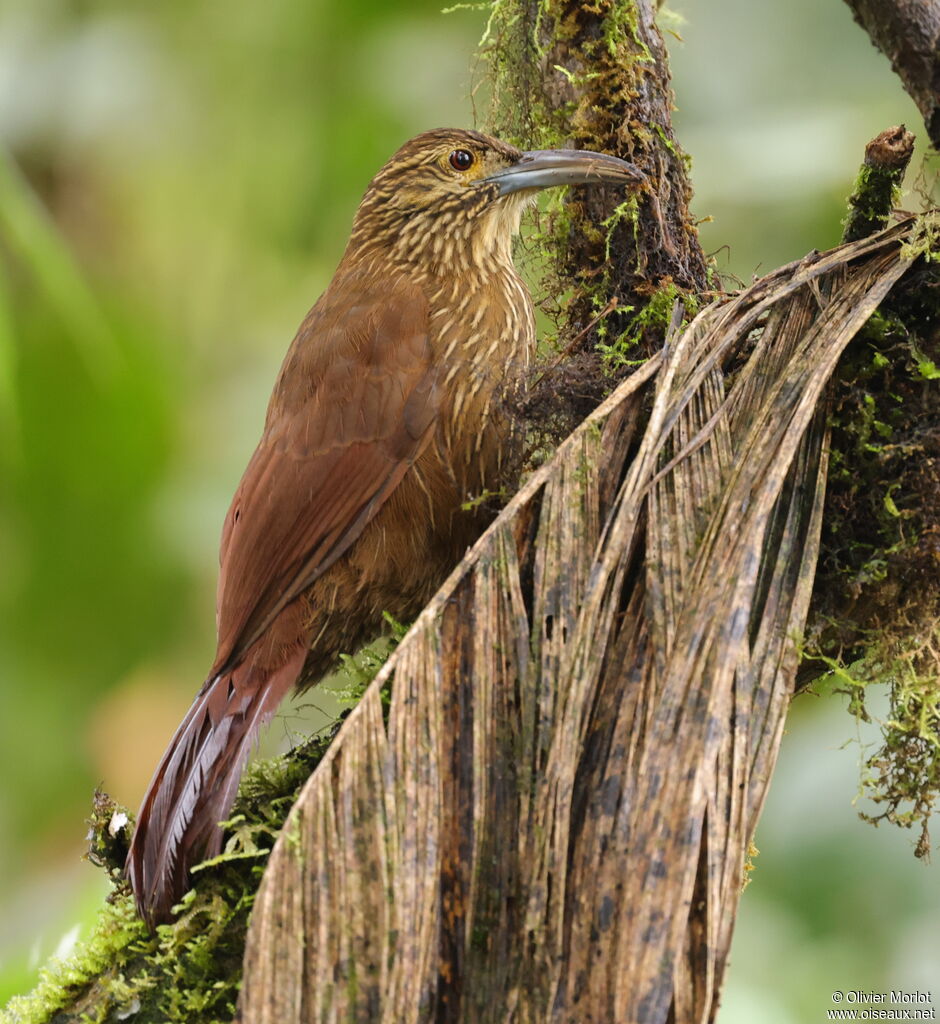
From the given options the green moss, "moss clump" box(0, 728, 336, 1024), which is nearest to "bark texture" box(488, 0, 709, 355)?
the green moss

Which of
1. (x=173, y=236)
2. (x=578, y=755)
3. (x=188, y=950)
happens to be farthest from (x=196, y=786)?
(x=173, y=236)

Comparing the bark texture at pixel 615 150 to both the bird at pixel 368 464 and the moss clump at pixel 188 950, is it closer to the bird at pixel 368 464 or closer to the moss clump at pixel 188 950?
the bird at pixel 368 464

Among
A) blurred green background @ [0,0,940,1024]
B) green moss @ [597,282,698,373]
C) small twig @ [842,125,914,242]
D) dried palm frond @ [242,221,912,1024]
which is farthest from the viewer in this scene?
blurred green background @ [0,0,940,1024]

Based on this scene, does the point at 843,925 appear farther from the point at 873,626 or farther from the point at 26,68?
the point at 26,68

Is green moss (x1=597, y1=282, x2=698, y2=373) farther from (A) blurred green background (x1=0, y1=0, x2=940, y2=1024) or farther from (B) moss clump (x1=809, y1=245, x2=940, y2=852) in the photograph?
(A) blurred green background (x1=0, y1=0, x2=940, y2=1024)

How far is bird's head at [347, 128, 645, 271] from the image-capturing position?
2709 millimetres

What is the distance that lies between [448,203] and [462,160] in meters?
0.10

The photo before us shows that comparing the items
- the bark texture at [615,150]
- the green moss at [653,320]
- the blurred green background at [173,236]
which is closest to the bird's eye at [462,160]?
the bark texture at [615,150]

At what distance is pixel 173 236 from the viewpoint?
4.77 meters

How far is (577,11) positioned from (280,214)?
7.83 feet

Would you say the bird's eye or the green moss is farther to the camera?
the bird's eye

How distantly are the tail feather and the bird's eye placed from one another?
1275 millimetres

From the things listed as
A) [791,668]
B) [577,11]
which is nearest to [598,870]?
[791,668]

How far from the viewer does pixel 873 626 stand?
70.1 inches
